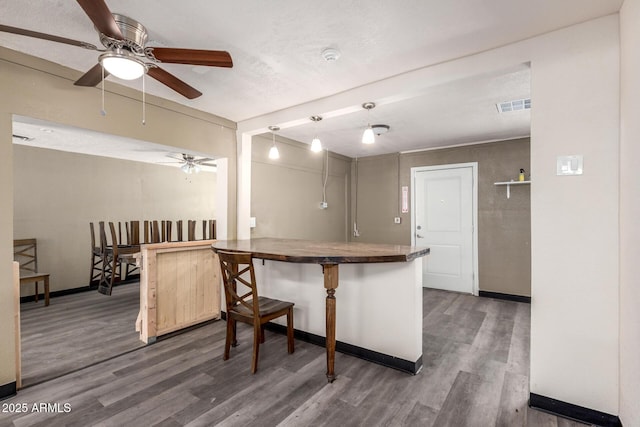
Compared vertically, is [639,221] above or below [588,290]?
above

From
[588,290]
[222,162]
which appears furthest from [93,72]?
[588,290]

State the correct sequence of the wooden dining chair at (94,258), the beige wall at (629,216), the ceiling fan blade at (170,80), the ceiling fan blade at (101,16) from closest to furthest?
1. the ceiling fan blade at (101,16)
2. the beige wall at (629,216)
3. the ceiling fan blade at (170,80)
4. the wooden dining chair at (94,258)

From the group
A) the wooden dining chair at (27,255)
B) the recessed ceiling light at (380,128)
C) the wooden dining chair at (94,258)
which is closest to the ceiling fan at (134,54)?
the recessed ceiling light at (380,128)

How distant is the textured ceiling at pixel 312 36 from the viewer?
166 centimetres

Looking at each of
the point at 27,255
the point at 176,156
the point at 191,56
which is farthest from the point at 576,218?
the point at 27,255

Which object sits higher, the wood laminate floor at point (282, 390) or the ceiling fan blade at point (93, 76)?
the ceiling fan blade at point (93, 76)

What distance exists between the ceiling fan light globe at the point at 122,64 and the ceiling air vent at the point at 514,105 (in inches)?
126

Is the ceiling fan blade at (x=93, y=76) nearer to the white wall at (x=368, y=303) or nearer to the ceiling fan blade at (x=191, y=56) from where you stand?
the ceiling fan blade at (x=191, y=56)

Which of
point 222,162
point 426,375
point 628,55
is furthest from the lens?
point 222,162

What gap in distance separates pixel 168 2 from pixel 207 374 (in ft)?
8.27

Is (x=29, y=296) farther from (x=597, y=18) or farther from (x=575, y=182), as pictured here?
(x=597, y=18)

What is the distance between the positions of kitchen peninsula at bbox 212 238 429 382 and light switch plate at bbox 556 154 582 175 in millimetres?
1009

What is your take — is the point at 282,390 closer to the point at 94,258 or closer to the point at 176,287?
the point at 176,287

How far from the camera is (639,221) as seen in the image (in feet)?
4.57
